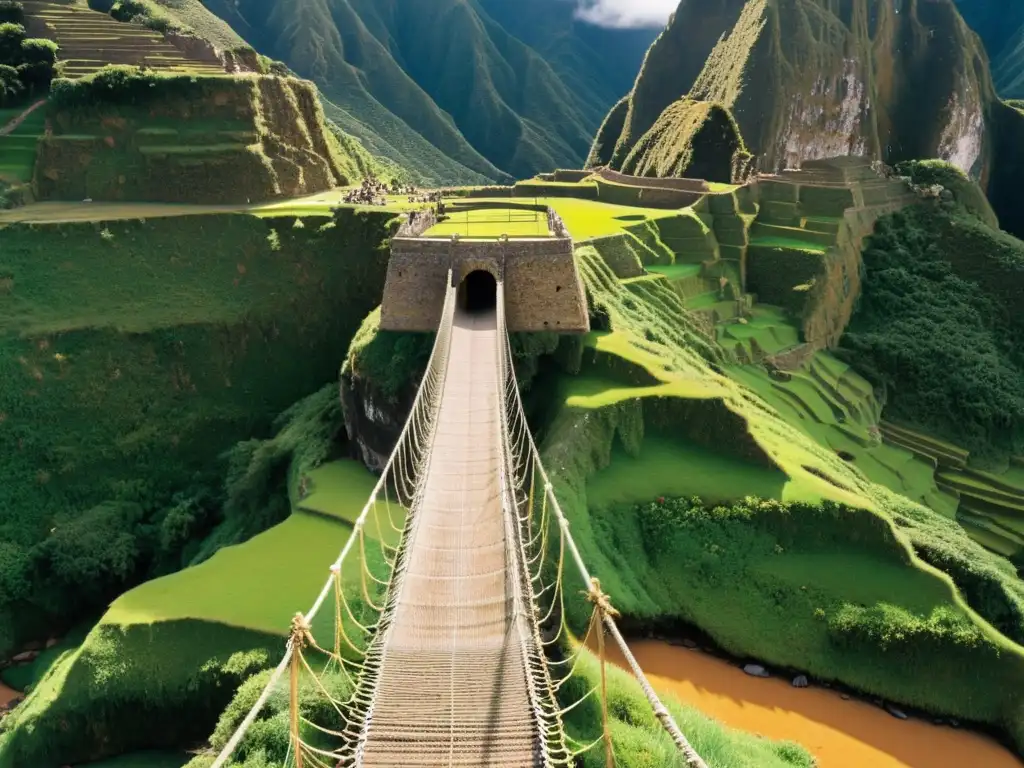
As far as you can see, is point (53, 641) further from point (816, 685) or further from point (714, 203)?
point (714, 203)

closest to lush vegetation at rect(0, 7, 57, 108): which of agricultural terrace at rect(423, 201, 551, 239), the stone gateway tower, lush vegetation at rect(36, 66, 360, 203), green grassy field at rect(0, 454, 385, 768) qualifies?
lush vegetation at rect(36, 66, 360, 203)

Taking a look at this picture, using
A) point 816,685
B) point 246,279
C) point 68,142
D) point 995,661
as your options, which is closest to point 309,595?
point 816,685

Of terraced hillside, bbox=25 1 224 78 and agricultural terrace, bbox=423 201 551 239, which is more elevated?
terraced hillside, bbox=25 1 224 78

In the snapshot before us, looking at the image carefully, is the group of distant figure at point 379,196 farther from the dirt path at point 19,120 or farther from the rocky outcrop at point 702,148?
the rocky outcrop at point 702,148

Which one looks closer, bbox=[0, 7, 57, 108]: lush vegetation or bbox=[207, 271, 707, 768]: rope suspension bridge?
bbox=[207, 271, 707, 768]: rope suspension bridge

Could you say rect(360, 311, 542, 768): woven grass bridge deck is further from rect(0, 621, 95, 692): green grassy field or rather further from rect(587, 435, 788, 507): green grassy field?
rect(0, 621, 95, 692): green grassy field

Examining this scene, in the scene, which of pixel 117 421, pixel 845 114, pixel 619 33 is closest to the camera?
pixel 117 421
